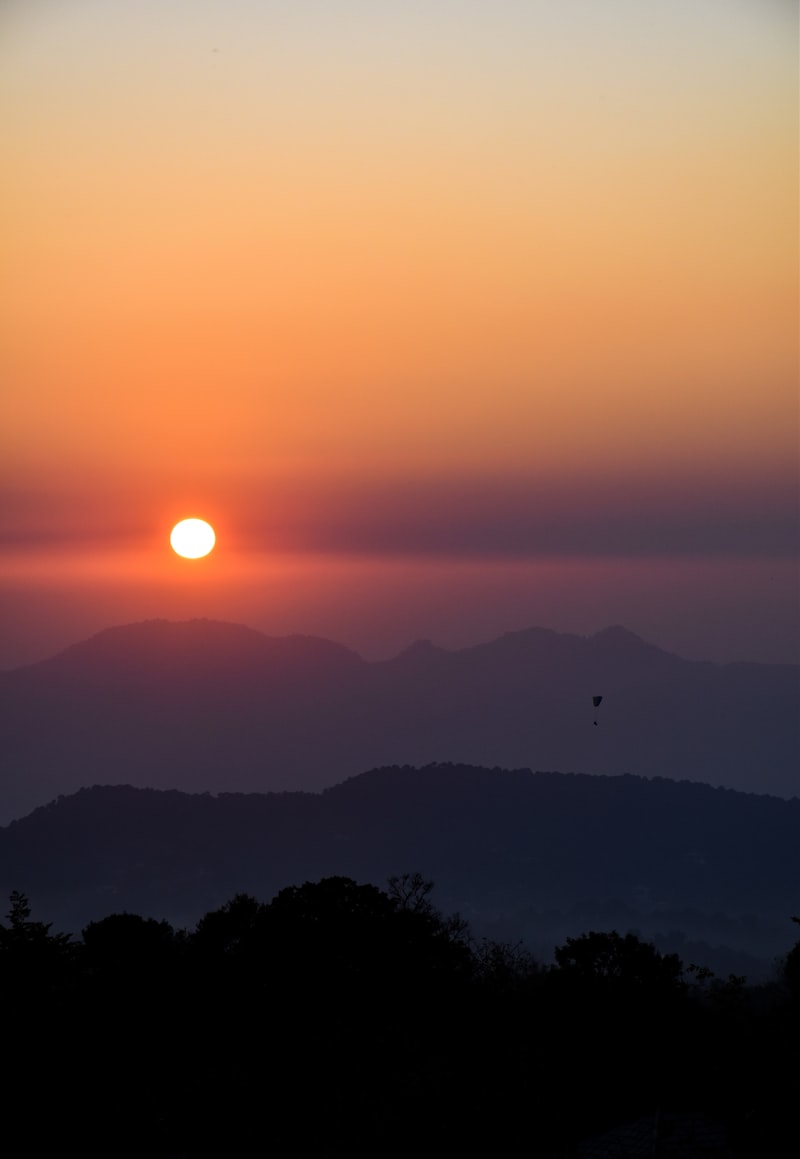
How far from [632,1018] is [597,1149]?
415 inches

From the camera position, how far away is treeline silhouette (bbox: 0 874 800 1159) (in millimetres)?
33875

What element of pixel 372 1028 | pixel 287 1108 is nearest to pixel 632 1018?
pixel 372 1028

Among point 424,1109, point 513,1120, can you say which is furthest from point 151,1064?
point 513,1120

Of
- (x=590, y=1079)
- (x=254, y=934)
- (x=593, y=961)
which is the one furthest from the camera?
(x=254, y=934)

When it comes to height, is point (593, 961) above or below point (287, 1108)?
above

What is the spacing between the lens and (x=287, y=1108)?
3619 cm

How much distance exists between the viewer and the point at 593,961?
157 feet

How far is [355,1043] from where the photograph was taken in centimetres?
4106

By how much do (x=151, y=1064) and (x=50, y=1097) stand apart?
5.27 m

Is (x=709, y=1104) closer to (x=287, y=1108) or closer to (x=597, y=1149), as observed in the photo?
(x=597, y=1149)

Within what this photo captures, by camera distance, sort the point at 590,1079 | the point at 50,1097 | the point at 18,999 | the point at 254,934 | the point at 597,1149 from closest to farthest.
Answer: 1. the point at 597,1149
2. the point at 50,1097
3. the point at 590,1079
4. the point at 18,999
5. the point at 254,934

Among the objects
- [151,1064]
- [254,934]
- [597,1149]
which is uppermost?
[254,934]

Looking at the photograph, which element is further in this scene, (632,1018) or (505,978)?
(505,978)

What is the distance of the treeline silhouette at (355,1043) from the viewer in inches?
1334
